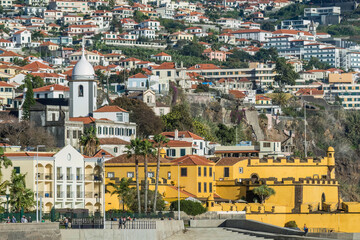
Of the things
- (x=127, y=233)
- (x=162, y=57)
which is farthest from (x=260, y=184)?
(x=162, y=57)

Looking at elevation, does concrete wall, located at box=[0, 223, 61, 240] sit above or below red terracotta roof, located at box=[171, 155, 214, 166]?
above

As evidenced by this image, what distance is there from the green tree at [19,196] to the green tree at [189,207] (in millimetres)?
15222

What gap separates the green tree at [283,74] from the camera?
190875mm

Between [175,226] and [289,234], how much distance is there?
8.07m

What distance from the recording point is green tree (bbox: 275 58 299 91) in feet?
626

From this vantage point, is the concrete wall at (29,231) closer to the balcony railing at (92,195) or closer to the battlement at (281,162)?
the balcony railing at (92,195)

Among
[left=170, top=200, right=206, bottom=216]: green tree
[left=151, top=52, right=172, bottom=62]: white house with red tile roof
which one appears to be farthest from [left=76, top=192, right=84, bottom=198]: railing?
[left=151, top=52, right=172, bottom=62]: white house with red tile roof

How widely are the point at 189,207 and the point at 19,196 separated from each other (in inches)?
691

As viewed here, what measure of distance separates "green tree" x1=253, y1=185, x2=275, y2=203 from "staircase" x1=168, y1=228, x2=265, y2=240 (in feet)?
52.7

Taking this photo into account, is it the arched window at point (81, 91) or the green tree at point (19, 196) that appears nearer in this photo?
the green tree at point (19, 196)

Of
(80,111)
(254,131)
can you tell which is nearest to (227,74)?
(254,131)

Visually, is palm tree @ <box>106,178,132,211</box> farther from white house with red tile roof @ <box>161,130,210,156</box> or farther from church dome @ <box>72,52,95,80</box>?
church dome @ <box>72,52,95,80</box>

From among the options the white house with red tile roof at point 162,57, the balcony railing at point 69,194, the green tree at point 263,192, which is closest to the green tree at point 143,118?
the green tree at point 263,192

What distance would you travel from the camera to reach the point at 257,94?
178250 millimetres
